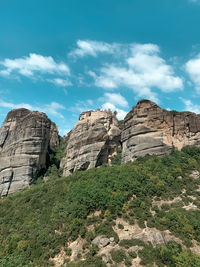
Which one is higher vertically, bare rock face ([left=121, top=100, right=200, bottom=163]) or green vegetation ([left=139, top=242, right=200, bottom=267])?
bare rock face ([left=121, top=100, right=200, bottom=163])

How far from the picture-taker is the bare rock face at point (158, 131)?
3600cm

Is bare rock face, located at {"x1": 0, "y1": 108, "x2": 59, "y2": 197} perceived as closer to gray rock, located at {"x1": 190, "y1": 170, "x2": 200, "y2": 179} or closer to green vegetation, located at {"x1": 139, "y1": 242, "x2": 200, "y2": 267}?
gray rock, located at {"x1": 190, "y1": 170, "x2": 200, "y2": 179}

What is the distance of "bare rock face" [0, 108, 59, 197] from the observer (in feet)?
143

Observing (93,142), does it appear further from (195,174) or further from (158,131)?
(195,174)

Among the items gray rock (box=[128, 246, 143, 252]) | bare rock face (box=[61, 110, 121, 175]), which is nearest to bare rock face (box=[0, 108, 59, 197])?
bare rock face (box=[61, 110, 121, 175])

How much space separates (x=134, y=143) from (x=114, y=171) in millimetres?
8157

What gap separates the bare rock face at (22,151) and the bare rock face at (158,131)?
60.7 feet

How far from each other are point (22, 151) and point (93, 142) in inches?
581

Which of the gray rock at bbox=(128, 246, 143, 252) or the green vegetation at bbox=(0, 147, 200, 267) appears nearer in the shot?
the gray rock at bbox=(128, 246, 143, 252)

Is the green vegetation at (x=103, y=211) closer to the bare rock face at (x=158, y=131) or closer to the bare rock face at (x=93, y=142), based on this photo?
the bare rock face at (x=158, y=131)

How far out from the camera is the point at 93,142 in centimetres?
4528

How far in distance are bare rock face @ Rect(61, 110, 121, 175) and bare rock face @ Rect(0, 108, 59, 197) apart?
6.43 metres

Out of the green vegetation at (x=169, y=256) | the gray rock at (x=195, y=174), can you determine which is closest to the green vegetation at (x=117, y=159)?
the gray rock at (x=195, y=174)

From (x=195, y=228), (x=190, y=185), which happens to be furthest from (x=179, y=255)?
(x=190, y=185)
